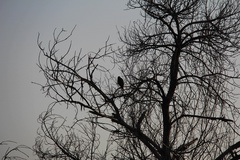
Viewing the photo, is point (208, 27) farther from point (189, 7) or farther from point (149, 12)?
point (149, 12)

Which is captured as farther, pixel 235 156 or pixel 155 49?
pixel 155 49

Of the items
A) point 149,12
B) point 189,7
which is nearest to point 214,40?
point 189,7

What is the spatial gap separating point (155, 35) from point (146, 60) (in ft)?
1.59

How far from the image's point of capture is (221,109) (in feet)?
17.9

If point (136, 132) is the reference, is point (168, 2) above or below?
above

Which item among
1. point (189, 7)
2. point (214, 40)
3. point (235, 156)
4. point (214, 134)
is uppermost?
point (189, 7)

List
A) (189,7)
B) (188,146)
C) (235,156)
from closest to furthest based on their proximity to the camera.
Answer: (235,156), (188,146), (189,7)

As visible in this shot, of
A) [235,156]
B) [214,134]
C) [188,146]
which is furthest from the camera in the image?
[214,134]

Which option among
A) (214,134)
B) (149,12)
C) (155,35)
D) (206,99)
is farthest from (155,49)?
(214,134)

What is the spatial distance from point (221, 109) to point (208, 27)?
129 cm

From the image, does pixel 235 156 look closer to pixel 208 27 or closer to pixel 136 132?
pixel 136 132

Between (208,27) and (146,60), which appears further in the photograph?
(146,60)

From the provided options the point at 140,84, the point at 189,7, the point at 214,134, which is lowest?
the point at 214,134

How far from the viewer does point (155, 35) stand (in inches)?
219
